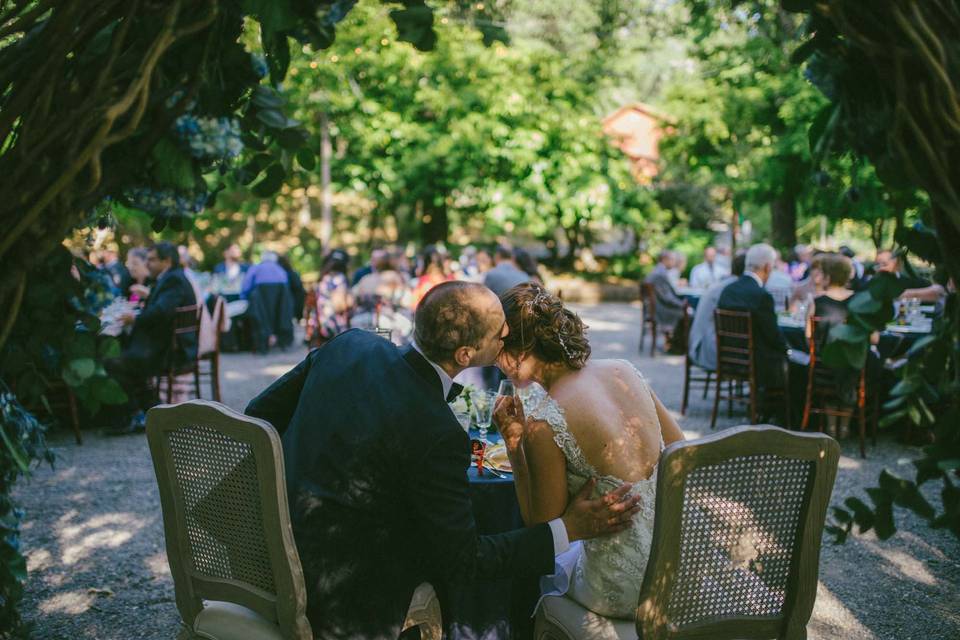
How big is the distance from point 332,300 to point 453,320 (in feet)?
27.7

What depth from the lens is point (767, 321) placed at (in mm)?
7543

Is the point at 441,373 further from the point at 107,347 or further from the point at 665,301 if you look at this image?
the point at 665,301

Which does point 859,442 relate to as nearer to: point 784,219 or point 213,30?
point 213,30

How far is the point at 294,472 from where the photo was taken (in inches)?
97.2

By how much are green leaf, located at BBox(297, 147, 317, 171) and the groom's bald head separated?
551 mm

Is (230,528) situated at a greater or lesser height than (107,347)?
lesser

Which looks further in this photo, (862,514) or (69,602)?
(69,602)

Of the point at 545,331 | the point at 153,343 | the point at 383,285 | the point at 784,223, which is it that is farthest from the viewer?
the point at 784,223

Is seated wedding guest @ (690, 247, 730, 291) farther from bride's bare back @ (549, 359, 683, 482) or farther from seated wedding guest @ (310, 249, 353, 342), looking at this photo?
bride's bare back @ (549, 359, 683, 482)

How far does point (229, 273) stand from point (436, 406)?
A: 1290 cm

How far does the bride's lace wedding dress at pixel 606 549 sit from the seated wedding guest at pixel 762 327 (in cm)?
510

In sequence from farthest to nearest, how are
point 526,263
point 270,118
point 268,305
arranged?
point 268,305 → point 526,263 → point 270,118

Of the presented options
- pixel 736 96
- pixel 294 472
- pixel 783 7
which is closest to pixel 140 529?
pixel 294 472

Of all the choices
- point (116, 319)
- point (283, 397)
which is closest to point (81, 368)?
point (283, 397)
